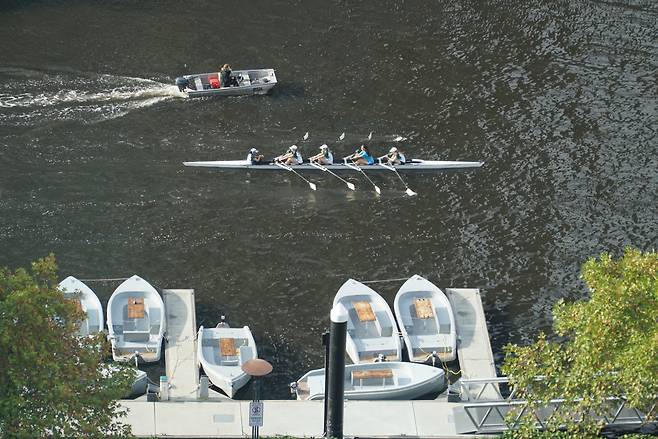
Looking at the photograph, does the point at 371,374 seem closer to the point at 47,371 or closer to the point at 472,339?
the point at 472,339

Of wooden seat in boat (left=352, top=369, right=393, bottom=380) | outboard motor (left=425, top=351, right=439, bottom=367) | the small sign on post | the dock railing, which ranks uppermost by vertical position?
outboard motor (left=425, top=351, right=439, bottom=367)

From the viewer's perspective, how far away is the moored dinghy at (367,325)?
161ft

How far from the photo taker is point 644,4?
74688mm

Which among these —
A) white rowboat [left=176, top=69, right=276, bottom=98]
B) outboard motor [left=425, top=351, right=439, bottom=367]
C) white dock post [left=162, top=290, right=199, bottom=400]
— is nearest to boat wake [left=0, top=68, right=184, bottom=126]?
white rowboat [left=176, top=69, right=276, bottom=98]

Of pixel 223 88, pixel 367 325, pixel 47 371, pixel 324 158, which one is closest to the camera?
pixel 47 371

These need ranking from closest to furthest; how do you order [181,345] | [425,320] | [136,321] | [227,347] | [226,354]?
[226,354], [227,347], [181,345], [136,321], [425,320]

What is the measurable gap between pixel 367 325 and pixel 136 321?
367 inches

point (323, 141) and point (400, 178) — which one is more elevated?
point (323, 141)

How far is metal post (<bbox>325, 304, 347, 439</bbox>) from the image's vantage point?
→ 35906 mm

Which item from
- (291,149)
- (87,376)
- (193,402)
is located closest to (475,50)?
(291,149)

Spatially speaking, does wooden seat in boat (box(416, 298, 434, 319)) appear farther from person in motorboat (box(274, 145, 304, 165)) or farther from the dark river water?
person in motorboat (box(274, 145, 304, 165))

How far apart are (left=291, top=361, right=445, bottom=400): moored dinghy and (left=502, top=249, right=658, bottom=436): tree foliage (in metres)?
7.70

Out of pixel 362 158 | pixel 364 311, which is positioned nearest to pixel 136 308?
pixel 364 311

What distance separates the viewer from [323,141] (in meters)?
62.9
